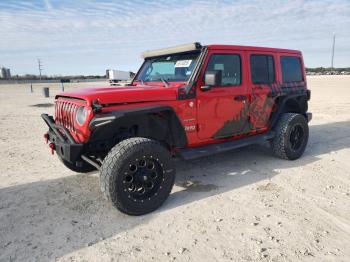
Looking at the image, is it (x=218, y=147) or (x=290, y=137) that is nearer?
(x=218, y=147)

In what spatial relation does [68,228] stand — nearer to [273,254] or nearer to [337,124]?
[273,254]

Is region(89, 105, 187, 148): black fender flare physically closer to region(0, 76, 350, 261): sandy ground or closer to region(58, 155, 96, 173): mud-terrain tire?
region(0, 76, 350, 261): sandy ground

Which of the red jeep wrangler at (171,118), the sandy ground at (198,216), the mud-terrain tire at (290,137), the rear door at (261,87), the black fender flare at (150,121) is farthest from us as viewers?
the mud-terrain tire at (290,137)

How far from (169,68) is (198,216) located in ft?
7.67

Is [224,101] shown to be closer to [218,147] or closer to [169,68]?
[218,147]

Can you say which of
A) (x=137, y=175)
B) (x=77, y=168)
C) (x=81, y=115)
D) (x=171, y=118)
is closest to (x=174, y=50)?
(x=171, y=118)

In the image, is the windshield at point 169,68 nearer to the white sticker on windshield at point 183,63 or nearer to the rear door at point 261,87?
the white sticker on windshield at point 183,63

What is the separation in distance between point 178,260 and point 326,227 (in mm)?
1680

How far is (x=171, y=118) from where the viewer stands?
4.07 meters

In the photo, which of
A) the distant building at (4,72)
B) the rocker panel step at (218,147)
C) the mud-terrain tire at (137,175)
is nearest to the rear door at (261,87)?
the rocker panel step at (218,147)

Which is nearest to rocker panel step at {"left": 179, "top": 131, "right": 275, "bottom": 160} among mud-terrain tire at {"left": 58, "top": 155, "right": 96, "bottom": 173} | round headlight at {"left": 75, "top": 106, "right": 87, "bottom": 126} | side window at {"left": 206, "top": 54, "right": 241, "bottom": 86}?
side window at {"left": 206, "top": 54, "right": 241, "bottom": 86}

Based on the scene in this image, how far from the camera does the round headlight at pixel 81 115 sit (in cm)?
362

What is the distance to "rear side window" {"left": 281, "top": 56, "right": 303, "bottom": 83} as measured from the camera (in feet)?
19.0

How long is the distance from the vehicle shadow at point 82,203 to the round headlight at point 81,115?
1.10 m
